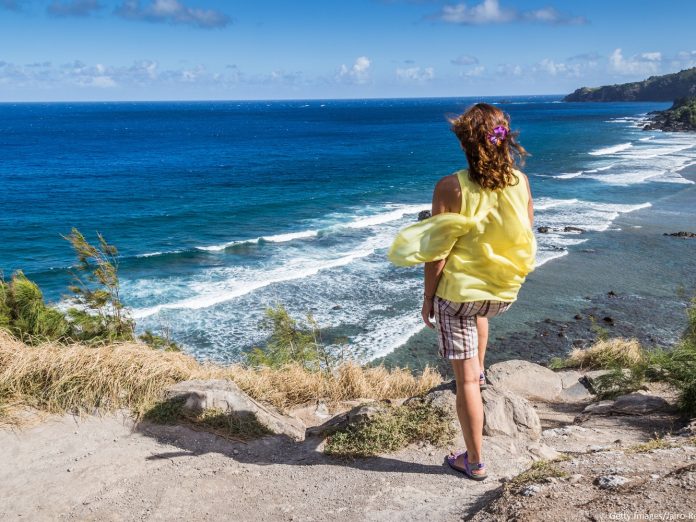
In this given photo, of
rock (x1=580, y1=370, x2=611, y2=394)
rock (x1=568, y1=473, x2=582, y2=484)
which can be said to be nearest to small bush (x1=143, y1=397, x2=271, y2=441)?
rock (x1=568, y1=473, x2=582, y2=484)

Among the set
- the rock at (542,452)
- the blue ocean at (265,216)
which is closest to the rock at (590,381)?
the rock at (542,452)

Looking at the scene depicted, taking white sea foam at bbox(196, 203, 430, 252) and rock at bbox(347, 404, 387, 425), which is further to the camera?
white sea foam at bbox(196, 203, 430, 252)

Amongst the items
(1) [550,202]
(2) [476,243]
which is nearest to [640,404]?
(2) [476,243]

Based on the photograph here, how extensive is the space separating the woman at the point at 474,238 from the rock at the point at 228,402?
2312 millimetres

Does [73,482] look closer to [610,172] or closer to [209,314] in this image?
[209,314]

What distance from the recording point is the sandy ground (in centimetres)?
411

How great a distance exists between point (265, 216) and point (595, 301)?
19609 mm

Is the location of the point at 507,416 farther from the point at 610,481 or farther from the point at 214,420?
the point at 214,420

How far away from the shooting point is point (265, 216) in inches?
1373

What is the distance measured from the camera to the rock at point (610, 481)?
3.69m

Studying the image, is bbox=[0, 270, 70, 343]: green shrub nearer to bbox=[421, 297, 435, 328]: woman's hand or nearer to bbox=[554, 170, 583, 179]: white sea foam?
bbox=[421, 297, 435, 328]: woman's hand

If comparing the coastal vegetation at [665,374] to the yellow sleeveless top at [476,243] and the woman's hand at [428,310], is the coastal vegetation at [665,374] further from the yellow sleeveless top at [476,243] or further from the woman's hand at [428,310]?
the woman's hand at [428,310]

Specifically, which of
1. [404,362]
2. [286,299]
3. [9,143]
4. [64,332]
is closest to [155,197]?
[286,299]

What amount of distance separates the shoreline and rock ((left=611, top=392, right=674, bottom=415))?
24.4 ft
